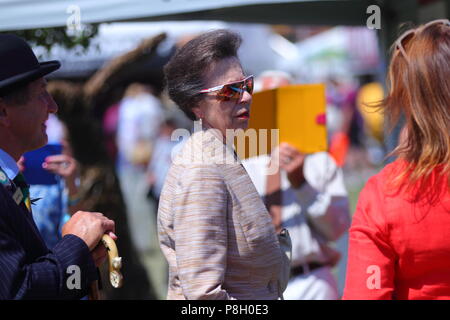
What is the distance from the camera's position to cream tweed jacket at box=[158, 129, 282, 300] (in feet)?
6.37

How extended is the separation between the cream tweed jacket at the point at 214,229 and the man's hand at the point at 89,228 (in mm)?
222

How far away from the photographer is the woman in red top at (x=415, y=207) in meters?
1.85

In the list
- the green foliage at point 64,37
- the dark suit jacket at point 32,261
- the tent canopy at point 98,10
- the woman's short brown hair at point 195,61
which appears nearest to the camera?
the dark suit jacket at point 32,261

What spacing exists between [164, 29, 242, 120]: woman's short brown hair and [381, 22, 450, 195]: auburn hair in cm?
57

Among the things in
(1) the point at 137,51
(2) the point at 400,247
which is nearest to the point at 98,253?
(2) the point at 400,247

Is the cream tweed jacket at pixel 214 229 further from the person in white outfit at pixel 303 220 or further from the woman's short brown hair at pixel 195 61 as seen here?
the person in white outfit at pixel 303 220

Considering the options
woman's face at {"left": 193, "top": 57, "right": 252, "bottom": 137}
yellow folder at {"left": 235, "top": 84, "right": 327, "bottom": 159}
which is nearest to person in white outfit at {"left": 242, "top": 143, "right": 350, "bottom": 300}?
yellow folder at {"left": 235, "top": 84, "right": 327, "bottom": 159}

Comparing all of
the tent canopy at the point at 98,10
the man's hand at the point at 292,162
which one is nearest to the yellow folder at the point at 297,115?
the man's hand at the point at 292,162

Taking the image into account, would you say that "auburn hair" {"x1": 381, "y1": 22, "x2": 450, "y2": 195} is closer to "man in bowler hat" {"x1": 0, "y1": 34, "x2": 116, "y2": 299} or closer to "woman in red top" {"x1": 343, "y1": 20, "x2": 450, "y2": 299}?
"woman in red top" {"x1": 343, "y1": 20, "x2": 450, "y2": 299}

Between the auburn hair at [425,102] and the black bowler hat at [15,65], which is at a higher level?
the black bowler hat at [15,65]

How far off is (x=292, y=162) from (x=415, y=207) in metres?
1.40

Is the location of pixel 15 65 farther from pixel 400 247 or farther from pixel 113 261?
pixel 400 247
